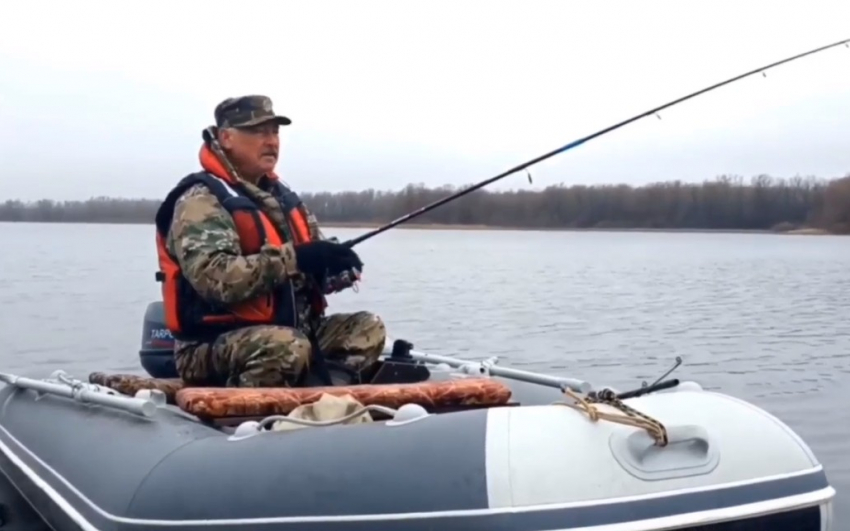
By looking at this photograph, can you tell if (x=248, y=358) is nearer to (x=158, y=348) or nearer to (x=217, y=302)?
(x=217, y=302)

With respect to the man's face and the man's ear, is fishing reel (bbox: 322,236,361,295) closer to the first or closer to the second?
the man's face

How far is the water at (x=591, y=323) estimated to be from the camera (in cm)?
985

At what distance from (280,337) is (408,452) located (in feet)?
3.63

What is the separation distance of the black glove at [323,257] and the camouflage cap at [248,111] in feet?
1.77

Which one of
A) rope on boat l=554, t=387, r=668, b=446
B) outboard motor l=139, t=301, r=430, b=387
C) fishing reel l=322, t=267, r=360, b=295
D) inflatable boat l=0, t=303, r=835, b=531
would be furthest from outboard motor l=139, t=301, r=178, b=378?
rope on boat l=554, t=387, r=668, b=446

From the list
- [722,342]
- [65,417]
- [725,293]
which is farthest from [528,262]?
[65,417]

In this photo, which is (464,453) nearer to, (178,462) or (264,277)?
(178,462)

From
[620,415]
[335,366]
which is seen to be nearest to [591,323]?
[335,366]

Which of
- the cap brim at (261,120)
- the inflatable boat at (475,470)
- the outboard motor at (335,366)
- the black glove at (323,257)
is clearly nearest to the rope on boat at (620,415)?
the inflatable boat at (475,470)

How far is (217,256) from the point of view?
3924 mm

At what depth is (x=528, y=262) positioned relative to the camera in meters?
31.9

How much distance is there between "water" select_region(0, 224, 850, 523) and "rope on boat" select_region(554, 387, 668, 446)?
2.98 m

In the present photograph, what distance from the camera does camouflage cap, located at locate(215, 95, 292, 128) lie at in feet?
14.0

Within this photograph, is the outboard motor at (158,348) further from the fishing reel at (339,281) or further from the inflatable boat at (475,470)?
the inflatable boat at (475,470)
